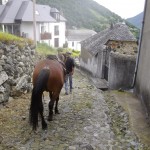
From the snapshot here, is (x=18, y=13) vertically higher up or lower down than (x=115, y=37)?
higher up

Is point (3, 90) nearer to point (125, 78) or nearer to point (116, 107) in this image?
point (116, 107)

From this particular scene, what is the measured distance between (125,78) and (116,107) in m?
2.80

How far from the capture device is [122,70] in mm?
10195

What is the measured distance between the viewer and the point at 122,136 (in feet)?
18.6

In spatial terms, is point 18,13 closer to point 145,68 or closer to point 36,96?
point 145,68

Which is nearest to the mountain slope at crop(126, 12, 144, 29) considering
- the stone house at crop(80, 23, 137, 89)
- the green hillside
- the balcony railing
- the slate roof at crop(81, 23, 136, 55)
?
the slate roof at crop(81, 23, 136, 55)

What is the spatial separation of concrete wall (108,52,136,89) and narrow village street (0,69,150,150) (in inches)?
88.3

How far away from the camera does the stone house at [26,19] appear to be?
3331cm

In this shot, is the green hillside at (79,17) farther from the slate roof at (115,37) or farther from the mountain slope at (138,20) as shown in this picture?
the slate roof at (115,37)

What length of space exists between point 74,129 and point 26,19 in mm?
29482

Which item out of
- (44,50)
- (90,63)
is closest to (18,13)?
(44,50)

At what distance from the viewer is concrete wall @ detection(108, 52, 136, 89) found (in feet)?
33.1

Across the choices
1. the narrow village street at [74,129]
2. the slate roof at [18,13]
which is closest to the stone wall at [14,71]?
the narrow village street at [74,129]

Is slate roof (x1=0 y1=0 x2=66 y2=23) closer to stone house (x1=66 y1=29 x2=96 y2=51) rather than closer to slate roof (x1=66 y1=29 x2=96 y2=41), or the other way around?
stone house (x1=66 y1=29 x2=96 y2=51)
